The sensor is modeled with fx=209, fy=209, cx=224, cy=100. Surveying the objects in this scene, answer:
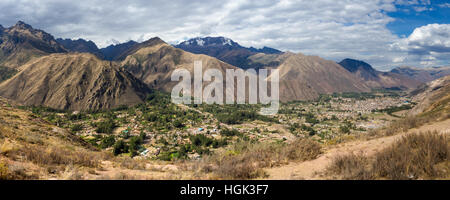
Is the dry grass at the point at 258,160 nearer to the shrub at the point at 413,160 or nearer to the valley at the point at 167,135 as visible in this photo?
the valley at the point at 167,135

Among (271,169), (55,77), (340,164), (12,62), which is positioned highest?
(12,62)

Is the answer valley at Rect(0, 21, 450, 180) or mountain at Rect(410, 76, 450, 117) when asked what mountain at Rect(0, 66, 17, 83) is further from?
mountain at Rect(410, 76, 450, 117)

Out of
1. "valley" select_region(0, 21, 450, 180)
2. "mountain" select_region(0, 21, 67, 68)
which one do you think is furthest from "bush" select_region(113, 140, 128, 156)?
"mountain" select_region(0, 21, 67, 68)

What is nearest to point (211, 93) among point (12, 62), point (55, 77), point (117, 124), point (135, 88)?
point (135, 88)

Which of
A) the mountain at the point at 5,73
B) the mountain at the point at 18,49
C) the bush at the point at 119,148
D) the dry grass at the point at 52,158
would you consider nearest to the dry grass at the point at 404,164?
the dry grass at the point at 52,158

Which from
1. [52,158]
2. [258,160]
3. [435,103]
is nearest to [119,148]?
[52,158]

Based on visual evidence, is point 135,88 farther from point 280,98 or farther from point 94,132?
point 280,98

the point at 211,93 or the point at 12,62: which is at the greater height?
the point at 12,62
